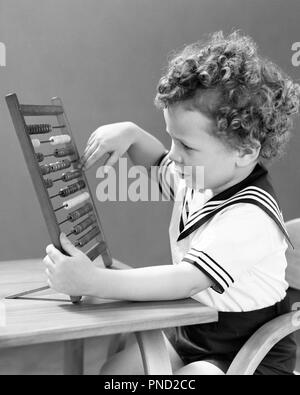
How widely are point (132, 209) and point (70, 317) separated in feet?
3.63

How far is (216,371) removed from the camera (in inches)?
34.2

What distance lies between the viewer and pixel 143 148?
3.82ft

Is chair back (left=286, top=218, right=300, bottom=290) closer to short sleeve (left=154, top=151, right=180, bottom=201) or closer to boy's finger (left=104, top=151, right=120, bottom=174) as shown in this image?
short sleeve (left=154, top=151, right=180, bottom=201)

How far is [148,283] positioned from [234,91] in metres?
0.34

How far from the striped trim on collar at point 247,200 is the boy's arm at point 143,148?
0.23 meters

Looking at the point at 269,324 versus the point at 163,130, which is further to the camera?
the point at 163,130

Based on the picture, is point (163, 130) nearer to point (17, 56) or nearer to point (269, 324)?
A: point (17, 56)

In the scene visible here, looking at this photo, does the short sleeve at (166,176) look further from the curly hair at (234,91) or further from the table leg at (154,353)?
the table leg at (154,353)

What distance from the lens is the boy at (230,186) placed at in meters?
0.86

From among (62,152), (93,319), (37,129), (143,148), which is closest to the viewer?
(93,319)

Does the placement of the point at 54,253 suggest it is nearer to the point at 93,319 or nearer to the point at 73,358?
the point at 93,319

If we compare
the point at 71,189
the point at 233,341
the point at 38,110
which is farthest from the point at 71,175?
the point at 233,341

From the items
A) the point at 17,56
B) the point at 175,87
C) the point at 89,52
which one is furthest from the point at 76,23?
the point at 175,87

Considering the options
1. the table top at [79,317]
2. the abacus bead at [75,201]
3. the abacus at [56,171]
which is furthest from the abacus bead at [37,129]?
the table top at [79,317]
